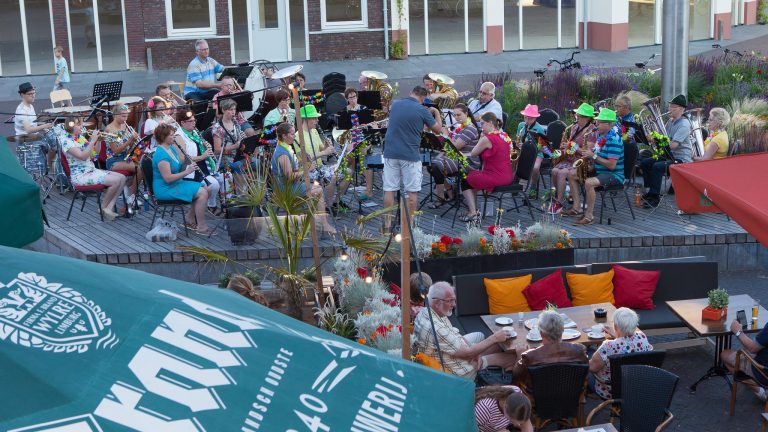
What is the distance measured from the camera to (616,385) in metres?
8.23

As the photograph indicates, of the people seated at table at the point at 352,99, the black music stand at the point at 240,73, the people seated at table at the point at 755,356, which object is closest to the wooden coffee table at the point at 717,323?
the people seated at table at the point at 755,356

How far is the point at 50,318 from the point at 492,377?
559 centimetres

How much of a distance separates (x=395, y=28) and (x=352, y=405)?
25.0 meters

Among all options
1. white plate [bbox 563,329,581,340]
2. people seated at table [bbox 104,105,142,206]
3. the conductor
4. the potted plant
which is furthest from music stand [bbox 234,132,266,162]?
the potted plant

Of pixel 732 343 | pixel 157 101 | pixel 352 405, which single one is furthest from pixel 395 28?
pixel 352 405

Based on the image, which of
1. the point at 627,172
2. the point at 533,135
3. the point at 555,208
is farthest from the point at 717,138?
the point at 533,135

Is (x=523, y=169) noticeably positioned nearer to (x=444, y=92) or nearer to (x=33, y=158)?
(x=444, y=92)

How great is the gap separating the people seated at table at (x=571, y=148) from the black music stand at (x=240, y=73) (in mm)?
6634

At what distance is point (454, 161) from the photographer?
13328mm

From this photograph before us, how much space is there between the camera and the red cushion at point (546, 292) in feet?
33.5

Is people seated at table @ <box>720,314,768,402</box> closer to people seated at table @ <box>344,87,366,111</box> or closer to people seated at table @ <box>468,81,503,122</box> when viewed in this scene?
people seated at table @ <box>468,81,503,122</box>

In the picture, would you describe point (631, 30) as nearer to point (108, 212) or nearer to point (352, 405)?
point (108, 212)

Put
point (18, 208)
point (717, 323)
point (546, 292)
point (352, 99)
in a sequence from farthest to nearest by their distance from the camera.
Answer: point (352, 99), point (546, 292), point (717, 323), point (18, 208)

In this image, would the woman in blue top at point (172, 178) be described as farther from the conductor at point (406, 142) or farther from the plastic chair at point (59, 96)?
the plastic chair at point (59, 96)
